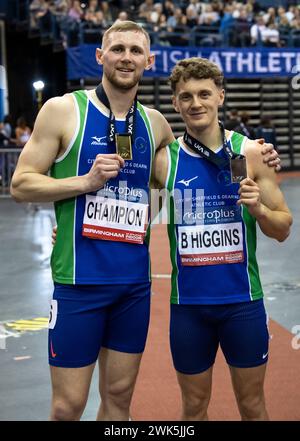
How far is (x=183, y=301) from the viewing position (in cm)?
321

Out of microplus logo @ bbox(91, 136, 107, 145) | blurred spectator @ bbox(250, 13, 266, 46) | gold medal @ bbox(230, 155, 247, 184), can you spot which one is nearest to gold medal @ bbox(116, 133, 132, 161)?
microplus logo @ bbox(91, 136, 107, 145)

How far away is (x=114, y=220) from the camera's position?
3.17 metres

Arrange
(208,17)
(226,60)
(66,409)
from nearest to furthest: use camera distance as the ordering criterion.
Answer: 1. (66,409)
2. (226,60)
3. (208,17)

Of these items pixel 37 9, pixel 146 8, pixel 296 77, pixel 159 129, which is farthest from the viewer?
pixel 296 77

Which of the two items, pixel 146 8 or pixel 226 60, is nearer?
pixel 226 60

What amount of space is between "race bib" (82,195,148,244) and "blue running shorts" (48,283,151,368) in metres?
0.23

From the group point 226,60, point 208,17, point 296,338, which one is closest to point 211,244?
point 296,338

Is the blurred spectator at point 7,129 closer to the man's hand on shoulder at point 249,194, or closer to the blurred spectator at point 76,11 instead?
the blurred spectator at point 76,11

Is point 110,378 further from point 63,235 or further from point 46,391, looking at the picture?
point 46,391

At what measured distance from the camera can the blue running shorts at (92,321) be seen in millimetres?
3107

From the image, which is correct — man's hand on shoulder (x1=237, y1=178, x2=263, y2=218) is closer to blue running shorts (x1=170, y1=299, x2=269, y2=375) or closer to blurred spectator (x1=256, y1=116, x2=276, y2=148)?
blue running shorts (x1=170, y1=299, x2=269, y2=375)

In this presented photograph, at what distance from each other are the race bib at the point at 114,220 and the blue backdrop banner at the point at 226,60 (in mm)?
15091

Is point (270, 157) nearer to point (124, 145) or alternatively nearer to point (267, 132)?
point (124, 145)

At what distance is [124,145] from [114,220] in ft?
1.18
